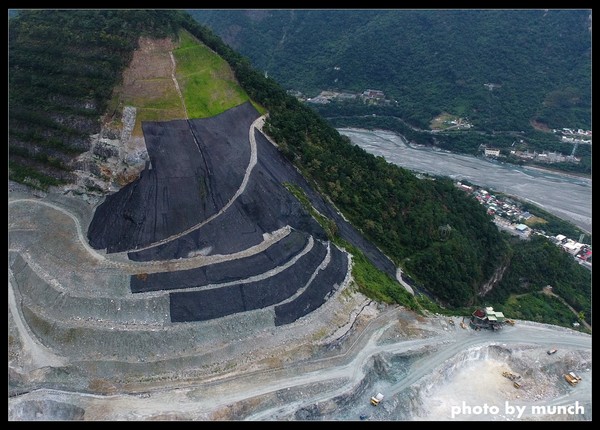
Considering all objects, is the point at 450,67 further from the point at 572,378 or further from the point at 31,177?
the point at 31,177

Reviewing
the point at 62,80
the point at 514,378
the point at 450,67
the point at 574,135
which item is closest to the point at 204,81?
the point at 62,80

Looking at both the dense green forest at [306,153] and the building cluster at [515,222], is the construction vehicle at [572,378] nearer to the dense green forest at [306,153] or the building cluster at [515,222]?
the dense green forest at [306,153]

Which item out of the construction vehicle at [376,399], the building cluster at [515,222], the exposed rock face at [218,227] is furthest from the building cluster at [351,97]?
the construction vehicle at [376,399]

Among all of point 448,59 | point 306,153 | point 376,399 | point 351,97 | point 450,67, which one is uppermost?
point 448,59

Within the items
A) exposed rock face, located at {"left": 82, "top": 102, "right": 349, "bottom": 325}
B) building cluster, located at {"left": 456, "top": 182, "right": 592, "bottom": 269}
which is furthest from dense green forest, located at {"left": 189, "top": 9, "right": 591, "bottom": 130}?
exposed rock face, located at {"left": 82, "top": 102, "right": 349, "bottom": 325}

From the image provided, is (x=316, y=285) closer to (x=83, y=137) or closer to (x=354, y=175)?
(x=354, y=175)

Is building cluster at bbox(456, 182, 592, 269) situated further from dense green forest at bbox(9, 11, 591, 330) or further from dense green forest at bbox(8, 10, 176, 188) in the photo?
dense green forest at bbox(8, 10, 176, 188)
